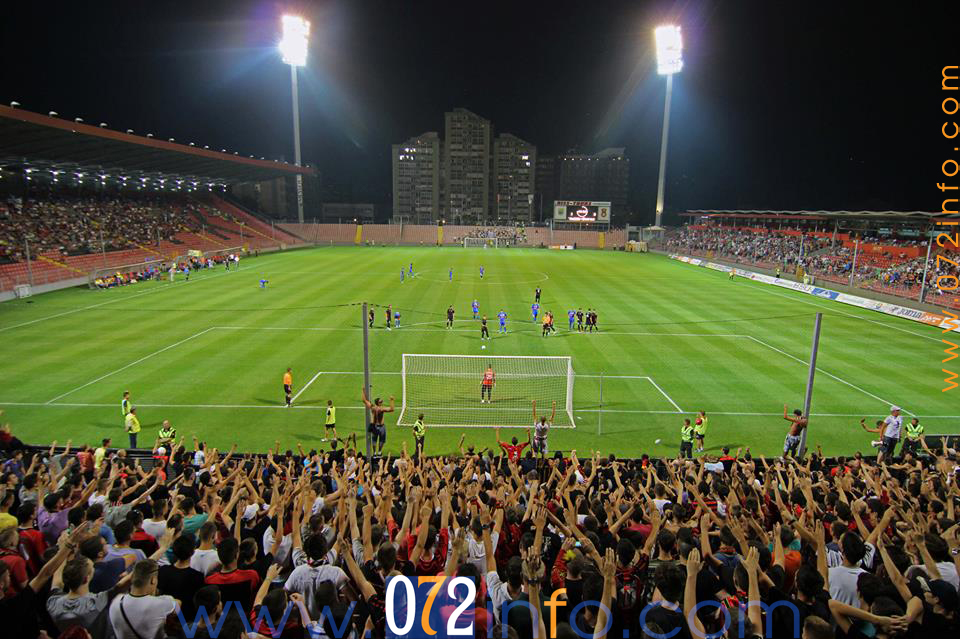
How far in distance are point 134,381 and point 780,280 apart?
168ft

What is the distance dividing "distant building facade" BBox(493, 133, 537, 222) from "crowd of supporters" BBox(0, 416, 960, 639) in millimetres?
154877

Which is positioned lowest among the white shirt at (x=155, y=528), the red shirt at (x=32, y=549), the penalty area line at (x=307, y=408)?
the penalty area line at (x=307, y=408)

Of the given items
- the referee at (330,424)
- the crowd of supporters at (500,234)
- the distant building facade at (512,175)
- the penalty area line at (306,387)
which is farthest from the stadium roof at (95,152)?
the distant building facade at (512,175)

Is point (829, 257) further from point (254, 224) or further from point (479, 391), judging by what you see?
point (254, 224)

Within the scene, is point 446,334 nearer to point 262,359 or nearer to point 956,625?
point 262,359

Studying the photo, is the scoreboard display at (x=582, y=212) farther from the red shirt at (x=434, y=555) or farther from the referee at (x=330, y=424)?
the red shirt at (x=434, y=555)

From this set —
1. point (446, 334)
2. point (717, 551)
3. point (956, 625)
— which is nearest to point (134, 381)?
point (446, 334)

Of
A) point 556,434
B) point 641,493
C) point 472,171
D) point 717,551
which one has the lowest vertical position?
point 556,434

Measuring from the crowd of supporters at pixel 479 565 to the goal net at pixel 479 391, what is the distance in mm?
10162

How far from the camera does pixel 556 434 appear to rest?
692 inches

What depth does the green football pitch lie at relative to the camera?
17734 millimetres

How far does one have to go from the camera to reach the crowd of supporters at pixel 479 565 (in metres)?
4.25

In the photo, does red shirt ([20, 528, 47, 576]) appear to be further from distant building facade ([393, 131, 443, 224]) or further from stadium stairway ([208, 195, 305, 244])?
distant building facade ([393, 131, 443, 224])

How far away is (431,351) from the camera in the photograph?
26094 mm
